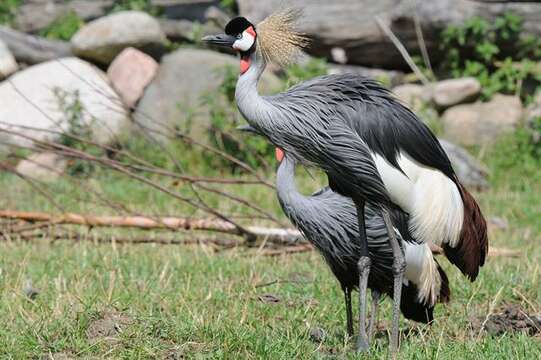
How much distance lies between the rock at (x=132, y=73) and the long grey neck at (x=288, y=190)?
515 cm

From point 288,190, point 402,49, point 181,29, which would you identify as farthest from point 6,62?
point 288,190

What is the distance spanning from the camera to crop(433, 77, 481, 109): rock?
930 centimetres

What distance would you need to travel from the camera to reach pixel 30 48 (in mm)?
9781

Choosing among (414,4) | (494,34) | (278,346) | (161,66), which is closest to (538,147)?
(494,34)

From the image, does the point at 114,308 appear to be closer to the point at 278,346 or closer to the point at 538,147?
the point at 278,346

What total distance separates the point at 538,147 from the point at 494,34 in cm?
131

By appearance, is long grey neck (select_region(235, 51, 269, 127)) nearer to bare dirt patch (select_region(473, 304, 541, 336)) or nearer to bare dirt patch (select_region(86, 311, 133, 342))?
bare dirt patch (select_region(86, 311, 133, 342))

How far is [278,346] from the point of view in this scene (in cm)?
353

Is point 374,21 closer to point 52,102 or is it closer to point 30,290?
point 52,102

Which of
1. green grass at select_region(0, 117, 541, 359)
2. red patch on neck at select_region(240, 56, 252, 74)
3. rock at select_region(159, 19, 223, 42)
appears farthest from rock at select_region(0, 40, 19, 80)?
red patch on neck at select_region(240, 56, 252, 74)

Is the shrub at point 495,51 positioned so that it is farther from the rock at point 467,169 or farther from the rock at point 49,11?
the rock at point 49,11

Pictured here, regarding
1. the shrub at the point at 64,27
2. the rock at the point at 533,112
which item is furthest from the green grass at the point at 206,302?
the shrub at the point at 64,27

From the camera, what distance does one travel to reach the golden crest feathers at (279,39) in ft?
12.1

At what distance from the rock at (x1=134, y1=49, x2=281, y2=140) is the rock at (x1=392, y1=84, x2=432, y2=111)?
1.26m
